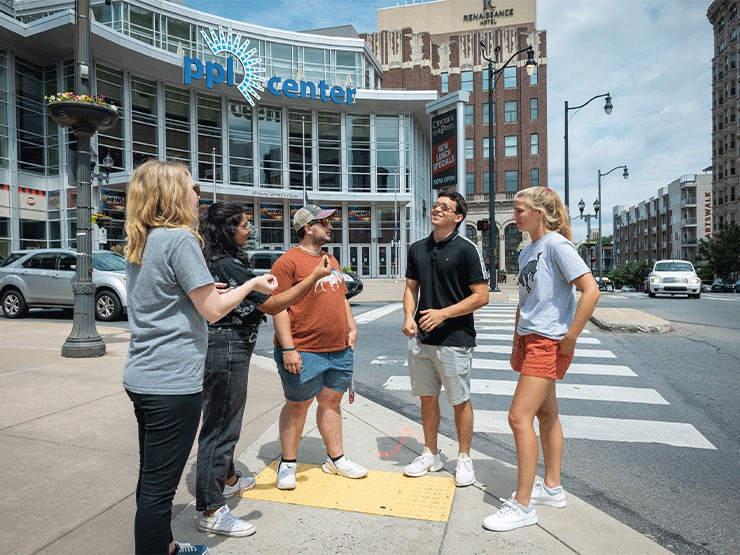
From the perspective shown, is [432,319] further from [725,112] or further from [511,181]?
[725,112]

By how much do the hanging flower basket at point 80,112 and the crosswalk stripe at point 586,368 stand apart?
675 centimetres

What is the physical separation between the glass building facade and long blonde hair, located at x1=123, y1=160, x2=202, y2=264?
26957 millimetres

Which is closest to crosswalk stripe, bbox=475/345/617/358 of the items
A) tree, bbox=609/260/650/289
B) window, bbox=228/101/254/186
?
window, bbox=228/101/254/186

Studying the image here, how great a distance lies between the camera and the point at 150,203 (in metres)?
2.27

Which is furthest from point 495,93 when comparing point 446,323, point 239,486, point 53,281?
point 239,486

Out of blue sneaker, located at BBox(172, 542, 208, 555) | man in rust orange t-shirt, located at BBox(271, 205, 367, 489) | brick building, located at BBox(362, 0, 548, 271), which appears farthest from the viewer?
brick building, located at BBox(362, 0, 548, 271)

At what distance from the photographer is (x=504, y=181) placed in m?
54.7

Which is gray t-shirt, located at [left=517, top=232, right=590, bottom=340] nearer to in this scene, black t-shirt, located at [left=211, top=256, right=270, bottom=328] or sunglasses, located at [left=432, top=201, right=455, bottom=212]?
sunglasses, located at [left=432, top=201, right=455, bottom=212]

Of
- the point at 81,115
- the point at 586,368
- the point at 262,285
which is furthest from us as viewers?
the point at 81,115

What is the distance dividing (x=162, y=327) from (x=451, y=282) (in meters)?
2.00

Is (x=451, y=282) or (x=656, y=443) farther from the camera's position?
(x=656, y=443)

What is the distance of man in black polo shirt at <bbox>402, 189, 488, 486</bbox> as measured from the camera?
11.7 ft

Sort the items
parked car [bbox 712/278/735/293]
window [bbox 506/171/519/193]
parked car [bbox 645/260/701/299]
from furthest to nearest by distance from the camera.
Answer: window [bbox 506/171/519/193] → parked car [bbox 712/278/735/293] → parked car [bbox 645/260/701/299]

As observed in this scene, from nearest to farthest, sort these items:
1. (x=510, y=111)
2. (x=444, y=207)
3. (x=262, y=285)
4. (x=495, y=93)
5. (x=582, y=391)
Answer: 1. (x=262, y=285)
2. (x=444, y=207)
3. (x=582, y=391)
4. (x=510, y=111)
5. (x=495, y=93)
